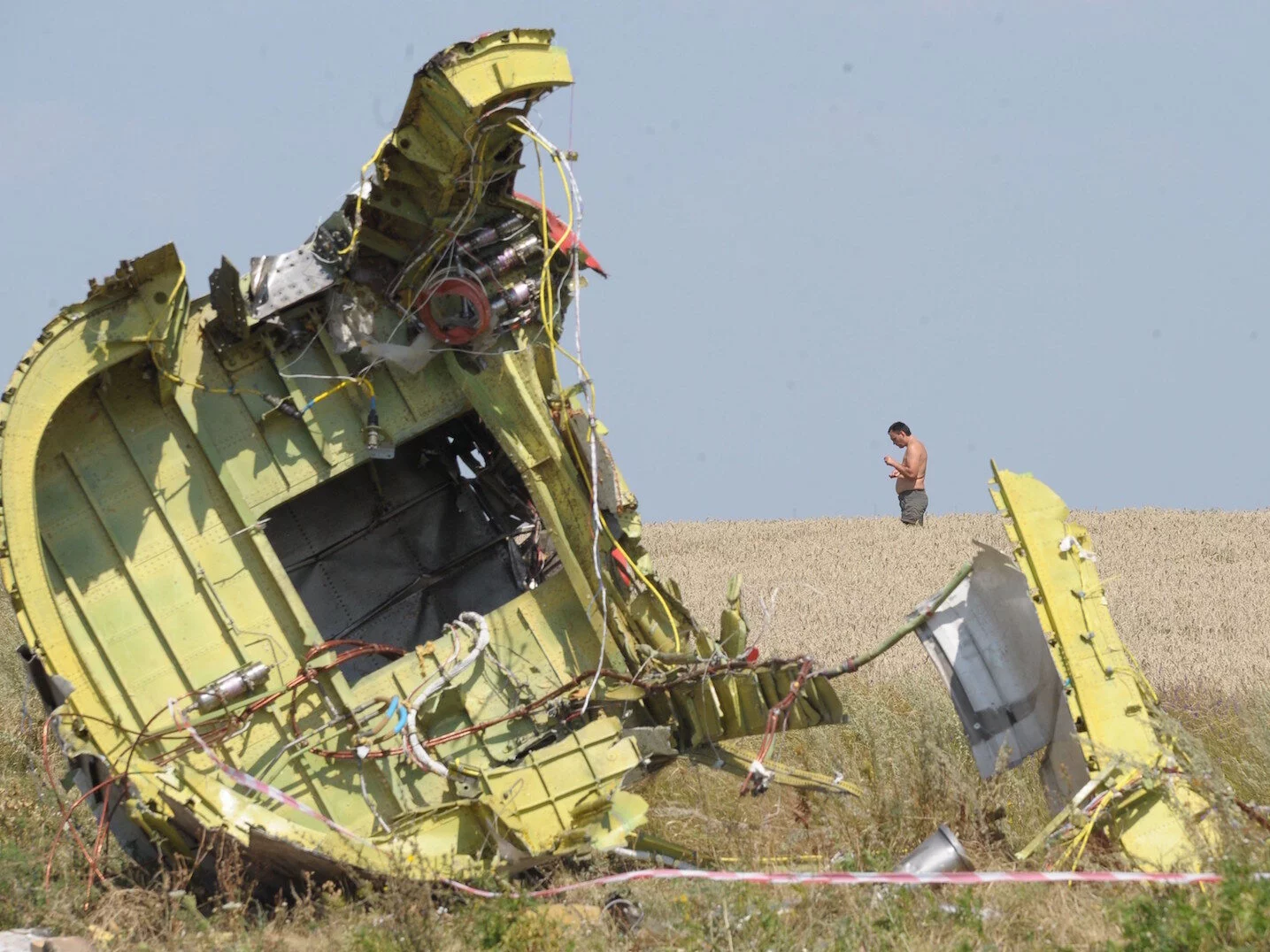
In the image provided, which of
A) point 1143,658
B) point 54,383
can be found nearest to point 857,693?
point 1143,658

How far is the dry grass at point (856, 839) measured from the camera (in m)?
6.71

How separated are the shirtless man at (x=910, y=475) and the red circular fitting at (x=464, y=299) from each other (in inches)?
383

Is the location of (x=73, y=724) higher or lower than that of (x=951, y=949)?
higher

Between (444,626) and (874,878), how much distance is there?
9.62 feet

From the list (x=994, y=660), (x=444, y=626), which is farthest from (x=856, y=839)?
(x=444, y=626)

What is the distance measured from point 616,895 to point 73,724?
9.01 feet

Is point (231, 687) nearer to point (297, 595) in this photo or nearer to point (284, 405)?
point (297, 595)

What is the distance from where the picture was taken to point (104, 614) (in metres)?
8.47

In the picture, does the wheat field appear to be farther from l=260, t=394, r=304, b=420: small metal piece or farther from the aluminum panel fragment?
l=260, t=394, r=304, b=420: small metal piece

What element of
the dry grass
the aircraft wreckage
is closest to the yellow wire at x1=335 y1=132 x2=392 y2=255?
the aircraft wreckage

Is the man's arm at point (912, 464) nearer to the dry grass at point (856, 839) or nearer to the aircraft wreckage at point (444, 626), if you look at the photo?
the dry grass at point (856, 839)

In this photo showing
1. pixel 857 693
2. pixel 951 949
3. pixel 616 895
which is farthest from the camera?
pixel 857 693

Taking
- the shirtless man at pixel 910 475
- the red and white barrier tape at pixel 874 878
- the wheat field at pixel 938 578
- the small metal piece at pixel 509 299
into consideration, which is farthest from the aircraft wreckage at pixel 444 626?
the shirtless man at pixel 910 475

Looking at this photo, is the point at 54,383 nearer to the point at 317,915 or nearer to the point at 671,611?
the point at 317,915
